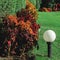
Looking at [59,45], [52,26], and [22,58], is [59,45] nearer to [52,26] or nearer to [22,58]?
[22,58]

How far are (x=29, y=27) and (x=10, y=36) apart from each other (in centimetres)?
57

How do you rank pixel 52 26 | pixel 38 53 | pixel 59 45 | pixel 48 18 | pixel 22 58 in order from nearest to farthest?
pixel 22 58
pixel 38 53
pixel 59 45
pixel 52 26
pixel 48 18

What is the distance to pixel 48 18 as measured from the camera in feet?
51.6

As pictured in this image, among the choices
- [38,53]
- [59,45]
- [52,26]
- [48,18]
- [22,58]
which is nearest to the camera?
[22,58]

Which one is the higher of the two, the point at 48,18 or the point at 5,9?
the point at 5,9

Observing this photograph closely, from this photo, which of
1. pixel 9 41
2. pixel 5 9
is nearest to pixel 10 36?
pixel 9 41

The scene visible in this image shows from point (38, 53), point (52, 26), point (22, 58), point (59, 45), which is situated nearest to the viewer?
point (22, 58)

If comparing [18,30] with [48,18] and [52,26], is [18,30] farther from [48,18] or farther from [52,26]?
[48,18]

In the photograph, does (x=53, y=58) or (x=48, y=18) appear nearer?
(x=53, y=58)

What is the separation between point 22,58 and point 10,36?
61 centimetres

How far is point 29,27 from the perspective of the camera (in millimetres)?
9188

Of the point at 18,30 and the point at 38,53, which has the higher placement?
the point at 18,30

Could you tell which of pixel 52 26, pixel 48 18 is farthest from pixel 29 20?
pixel 48 18

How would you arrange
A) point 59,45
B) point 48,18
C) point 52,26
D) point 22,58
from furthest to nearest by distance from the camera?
point 48,18 < point 52,26 < point 59,45 < point 22,58
